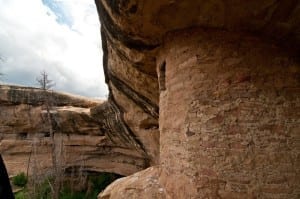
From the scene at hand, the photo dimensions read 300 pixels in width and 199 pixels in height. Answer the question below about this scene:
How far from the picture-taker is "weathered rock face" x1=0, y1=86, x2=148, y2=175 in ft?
39.4

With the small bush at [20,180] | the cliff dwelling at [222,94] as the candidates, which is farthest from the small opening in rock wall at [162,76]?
the small bush at [20,180]

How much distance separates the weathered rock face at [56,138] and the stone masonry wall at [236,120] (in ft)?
27.3

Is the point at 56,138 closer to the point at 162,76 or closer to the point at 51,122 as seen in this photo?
the point at 51,122

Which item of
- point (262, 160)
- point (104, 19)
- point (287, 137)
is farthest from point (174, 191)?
point (104, 19)

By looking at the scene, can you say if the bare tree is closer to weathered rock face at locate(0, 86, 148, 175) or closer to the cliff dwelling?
weathered rock face at locate(0, 86, 148, 175)

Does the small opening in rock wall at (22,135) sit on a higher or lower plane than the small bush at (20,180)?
higher

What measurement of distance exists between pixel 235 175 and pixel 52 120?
10.1 metres

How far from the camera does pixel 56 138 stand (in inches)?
500

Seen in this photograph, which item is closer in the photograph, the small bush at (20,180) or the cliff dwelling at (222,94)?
the cliff dwelling at (222,94)

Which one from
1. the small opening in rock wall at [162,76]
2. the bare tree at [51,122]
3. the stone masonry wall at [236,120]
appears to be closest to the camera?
the stone masonry wall at [236,120]

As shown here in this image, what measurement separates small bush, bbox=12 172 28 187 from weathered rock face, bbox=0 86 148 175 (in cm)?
23

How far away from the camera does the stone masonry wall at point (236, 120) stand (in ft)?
10.3

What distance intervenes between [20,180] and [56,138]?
207cm

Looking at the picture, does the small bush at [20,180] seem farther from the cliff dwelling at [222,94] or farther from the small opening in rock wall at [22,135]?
the cliff dwelling at [222,94]
